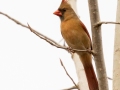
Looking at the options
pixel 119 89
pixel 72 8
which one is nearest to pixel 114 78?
pixel 119 89

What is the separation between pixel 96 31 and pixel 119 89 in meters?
0.39

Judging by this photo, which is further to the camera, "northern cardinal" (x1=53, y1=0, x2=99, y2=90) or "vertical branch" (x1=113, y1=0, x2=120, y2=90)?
"northern cardinal" (x1=53, y1=0, x2=99, y2=90)

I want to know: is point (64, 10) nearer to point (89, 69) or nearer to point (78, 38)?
point (78, 38)

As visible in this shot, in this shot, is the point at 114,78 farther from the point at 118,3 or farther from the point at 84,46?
the point at 84,46

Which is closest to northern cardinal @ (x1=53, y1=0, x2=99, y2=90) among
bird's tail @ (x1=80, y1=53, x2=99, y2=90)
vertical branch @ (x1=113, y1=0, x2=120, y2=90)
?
bird's tail @ (x1=80, y1=53, x2=99, y2=90)

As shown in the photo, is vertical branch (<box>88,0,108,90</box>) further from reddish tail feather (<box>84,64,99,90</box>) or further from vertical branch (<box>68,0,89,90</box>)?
vertical branch (<box>68,0,89,90</box>)

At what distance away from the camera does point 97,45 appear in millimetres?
1765

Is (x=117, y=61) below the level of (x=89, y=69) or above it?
above

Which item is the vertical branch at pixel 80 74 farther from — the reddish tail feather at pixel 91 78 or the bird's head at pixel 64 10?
the bird's head at pixel 64 10

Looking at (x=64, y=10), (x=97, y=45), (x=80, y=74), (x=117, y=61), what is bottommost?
(x=80, y=74)

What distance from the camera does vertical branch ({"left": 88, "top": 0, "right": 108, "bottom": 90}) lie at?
5.69 ft

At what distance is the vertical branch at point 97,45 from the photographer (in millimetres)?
1735

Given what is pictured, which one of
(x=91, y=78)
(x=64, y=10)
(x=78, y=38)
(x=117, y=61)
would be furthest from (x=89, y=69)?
(x=64, y=10)

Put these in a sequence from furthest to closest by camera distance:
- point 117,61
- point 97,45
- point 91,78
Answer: point 91,78, point 117,61, point 97,45
